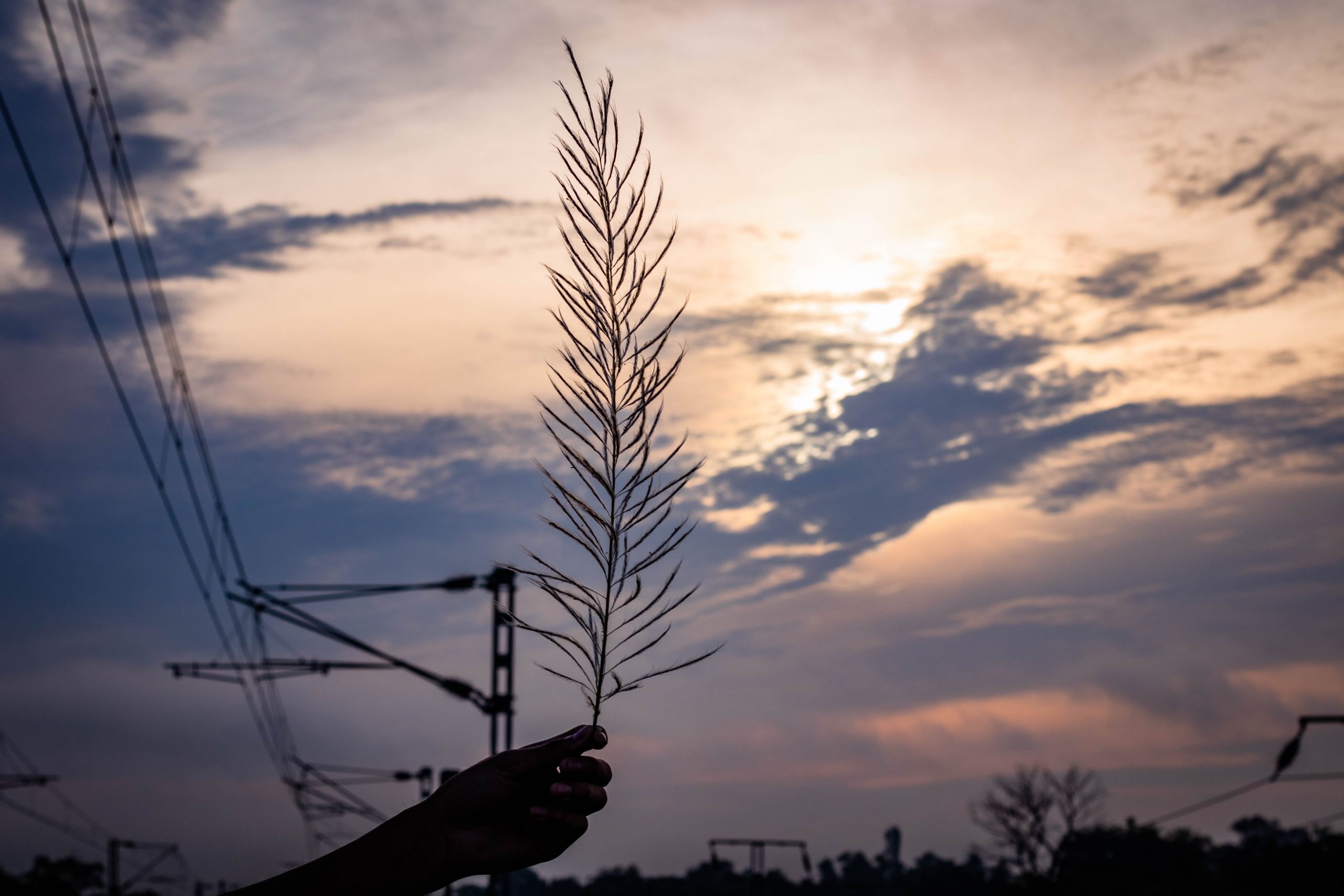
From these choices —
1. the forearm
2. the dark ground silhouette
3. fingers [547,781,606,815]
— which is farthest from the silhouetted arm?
the dark ground silhouette

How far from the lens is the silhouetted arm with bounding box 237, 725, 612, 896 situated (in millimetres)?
2748

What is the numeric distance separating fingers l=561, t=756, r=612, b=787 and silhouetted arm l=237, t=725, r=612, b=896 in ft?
0.52

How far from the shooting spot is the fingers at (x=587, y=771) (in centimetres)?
254

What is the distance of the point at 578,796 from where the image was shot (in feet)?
8.38

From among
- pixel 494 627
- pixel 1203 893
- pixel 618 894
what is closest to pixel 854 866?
pixel 618 894

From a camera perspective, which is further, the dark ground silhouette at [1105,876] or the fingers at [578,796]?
the dark ground silhouette at [1105,876]

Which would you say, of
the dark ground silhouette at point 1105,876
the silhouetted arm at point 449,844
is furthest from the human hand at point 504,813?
the dark ground silhouette at point 1105,876

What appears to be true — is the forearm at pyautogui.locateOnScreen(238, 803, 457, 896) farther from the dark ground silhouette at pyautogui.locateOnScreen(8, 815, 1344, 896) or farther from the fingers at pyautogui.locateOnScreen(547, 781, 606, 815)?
the dark ground silhouette at pyautogui.locateOnScreen(8, 815, 1344, 896)

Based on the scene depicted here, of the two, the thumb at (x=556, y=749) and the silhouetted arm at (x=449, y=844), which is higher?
the thumb at (x=556, y=749)

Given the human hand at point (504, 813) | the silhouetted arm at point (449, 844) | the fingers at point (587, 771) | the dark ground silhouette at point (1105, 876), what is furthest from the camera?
the dark ground silhouette at point (1105, 876)

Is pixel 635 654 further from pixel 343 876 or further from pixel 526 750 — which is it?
pixel 343 876

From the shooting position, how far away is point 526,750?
269cm

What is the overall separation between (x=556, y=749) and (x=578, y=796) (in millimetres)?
120

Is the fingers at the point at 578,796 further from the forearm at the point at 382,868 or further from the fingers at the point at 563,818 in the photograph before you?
the forearm at the point at 382,868
